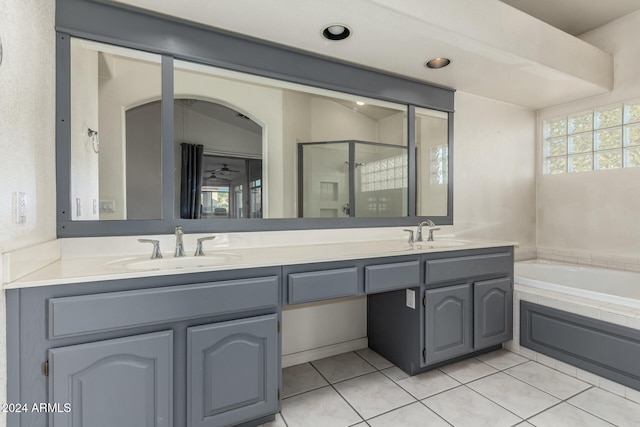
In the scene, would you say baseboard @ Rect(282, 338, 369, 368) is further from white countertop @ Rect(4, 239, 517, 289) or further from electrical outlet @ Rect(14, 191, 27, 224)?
electrical outlet @ Rect(14, 191, 27, 224)

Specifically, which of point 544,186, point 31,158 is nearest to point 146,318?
point 31,158

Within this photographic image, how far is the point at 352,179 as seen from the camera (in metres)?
2.43

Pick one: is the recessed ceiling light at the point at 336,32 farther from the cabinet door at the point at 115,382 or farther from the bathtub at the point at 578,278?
the bathtub at the point at 578,278

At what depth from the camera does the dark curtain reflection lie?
1.80 m

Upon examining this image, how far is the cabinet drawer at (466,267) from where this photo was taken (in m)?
1.94

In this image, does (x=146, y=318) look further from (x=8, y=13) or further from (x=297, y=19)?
(x=297, y=19)

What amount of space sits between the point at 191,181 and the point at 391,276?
1273 mm

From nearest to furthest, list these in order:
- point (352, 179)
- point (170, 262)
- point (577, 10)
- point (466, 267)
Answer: point (170, 262), point (466, 267), point (352, 179), point (577, 10)

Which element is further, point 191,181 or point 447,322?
point 447,322

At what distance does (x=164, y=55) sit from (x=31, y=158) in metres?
0.86

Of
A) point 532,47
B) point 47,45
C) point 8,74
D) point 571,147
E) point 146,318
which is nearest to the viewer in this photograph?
point 8,74

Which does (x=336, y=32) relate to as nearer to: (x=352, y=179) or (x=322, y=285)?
(x=352, y=179)

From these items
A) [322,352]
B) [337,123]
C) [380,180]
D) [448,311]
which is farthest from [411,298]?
[337,123]

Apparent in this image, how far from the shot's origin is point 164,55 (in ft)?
5.64
